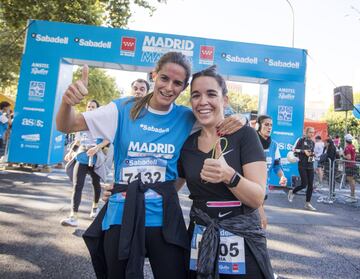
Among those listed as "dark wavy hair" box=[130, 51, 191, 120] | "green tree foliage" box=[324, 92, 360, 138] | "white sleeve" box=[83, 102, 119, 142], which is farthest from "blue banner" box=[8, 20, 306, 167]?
"green tree foliage" box=[324, 92, 360, 138]

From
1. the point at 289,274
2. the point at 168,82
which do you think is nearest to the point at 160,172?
the point at 168,82

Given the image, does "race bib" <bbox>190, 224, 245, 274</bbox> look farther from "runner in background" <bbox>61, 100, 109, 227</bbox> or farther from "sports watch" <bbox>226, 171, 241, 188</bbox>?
"runner in background" <bbox>61, 100, 109, 227</bbox>

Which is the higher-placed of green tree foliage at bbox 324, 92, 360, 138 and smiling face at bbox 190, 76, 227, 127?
green tree foliage at bbox 324, 92, 360, 138

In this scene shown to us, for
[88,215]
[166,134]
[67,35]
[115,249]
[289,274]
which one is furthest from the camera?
[67,35]

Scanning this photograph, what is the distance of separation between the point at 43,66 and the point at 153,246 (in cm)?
999

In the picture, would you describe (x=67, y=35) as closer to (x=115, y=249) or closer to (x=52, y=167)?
(x=52, y=167)

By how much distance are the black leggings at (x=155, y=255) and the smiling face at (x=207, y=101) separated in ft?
2.32

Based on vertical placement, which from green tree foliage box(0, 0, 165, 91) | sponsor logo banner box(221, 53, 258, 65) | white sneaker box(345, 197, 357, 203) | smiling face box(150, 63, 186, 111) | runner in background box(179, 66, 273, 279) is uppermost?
green tree foliage box(0, 0, 165, 91)

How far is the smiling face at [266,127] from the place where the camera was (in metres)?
4.83

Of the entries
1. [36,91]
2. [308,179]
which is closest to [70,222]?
[308,179]

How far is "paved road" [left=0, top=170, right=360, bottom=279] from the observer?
3836 mm

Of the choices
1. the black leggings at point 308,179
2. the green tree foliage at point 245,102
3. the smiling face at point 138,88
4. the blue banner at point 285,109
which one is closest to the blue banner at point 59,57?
the blue banner at point 285,109

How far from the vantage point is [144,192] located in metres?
1.92

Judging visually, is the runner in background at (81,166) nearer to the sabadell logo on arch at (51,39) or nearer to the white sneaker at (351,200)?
the sabadell logo on arch at (51,39)
